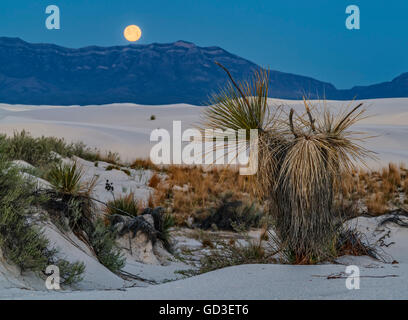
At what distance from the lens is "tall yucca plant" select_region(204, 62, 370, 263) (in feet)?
13.1

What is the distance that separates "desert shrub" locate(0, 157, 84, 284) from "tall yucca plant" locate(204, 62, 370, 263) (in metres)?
1.86

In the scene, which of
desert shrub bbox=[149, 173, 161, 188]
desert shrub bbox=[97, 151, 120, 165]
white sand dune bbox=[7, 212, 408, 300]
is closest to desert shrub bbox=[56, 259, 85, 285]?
white sand dune bbox=[7, 212, 408, 300]

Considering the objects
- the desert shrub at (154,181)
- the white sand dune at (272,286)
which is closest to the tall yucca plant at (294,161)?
the white sand dune at (272,286)

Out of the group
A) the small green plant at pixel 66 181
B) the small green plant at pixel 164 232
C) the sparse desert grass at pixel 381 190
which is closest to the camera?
the small green plant at pixel 66 181

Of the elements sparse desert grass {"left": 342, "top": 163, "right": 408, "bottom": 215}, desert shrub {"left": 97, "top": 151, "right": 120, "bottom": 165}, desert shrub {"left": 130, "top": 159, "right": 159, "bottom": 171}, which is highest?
desert shrub {"left": 97, "top": 151, "right": 120, "bottom": 165}

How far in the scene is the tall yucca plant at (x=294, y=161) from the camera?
399 centimetres

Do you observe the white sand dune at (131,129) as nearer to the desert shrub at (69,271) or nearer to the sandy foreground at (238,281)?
the sandy foreground at (238,281)

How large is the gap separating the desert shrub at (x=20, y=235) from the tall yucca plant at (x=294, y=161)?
73.3 inches

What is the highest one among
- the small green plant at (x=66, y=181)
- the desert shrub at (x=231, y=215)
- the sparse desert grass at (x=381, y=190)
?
the small green plant at (x=66, y=181)

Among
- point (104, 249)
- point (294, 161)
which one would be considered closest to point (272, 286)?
point (294, 161)

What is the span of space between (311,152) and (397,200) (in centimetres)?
767

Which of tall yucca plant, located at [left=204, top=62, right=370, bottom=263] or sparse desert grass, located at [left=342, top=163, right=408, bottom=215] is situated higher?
tall yucca plant, located at [left=204, top=62, right=370, bottom=263]

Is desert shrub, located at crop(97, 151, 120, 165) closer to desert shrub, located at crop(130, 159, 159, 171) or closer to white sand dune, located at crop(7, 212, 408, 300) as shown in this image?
desert shrub, located at crop(130, 159, 159, 171)

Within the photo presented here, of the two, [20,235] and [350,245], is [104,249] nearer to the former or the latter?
[20,235]
